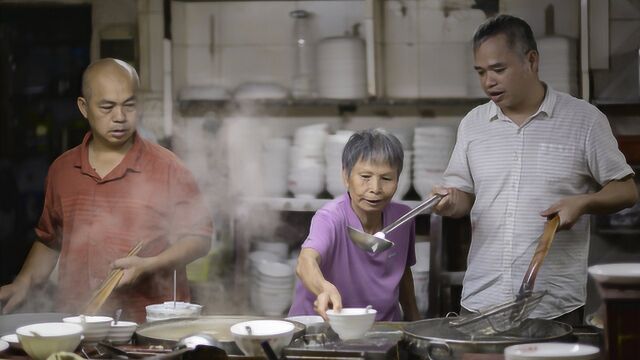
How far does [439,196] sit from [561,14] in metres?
1.08

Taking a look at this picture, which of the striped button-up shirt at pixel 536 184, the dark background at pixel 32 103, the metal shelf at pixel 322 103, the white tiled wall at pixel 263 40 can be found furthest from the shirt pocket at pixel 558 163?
the dark background at pixel 32 103

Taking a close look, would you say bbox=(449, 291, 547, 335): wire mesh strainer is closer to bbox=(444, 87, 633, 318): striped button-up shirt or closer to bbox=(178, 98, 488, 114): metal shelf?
bbox=(444, 87, 633, 318): striped button-up shirt

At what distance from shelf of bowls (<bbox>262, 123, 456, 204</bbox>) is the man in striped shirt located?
1.59ft

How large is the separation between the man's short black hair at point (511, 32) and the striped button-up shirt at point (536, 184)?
17 centimetres

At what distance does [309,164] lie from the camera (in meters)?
3.44

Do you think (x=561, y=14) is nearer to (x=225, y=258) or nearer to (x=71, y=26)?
(x=225, y=258)

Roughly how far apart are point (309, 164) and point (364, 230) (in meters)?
0.73

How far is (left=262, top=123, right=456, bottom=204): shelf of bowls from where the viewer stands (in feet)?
10.8

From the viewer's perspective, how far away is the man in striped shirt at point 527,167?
2680 mm

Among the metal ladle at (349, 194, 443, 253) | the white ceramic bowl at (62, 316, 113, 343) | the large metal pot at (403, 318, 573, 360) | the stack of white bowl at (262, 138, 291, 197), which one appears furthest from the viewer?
the stack of white bowl at (262, 138, 291, 197)

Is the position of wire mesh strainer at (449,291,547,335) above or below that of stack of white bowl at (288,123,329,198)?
below

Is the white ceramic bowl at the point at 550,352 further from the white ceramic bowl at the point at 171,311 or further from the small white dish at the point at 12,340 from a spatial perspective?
the small white dish at the point at 12,340

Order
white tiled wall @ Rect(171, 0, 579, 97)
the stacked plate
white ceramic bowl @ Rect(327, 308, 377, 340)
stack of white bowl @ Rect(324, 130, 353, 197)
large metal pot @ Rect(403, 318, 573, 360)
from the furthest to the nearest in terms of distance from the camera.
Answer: white tiled wall @ Rect(171, 0, 579, 97) → stack of white bowl @ Rect(324, 130, 353, 197) → the stacked plate → white ceramic bowl @ Rect(327, 308, 377, 340) → large metal pot @ Rect(403, 318, 573, 360)

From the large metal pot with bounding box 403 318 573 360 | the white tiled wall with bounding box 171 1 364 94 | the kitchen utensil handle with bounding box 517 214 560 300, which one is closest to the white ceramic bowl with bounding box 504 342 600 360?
the large metal pot with bounding box 403 318 573 360
